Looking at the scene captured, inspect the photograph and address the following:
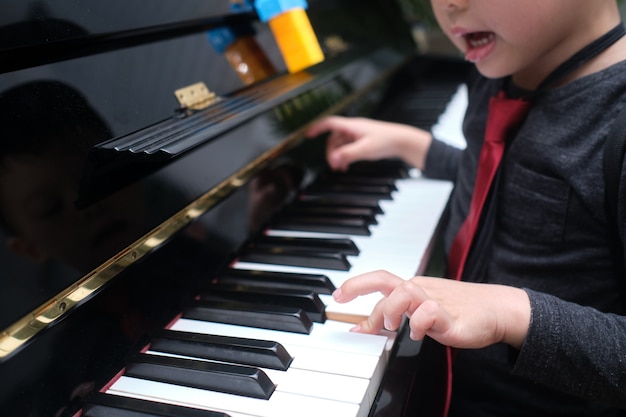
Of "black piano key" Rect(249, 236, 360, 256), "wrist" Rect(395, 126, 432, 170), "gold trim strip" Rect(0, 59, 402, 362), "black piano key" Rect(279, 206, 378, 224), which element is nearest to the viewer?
"gold trim strip" Rect(0, 59, 402, 362)

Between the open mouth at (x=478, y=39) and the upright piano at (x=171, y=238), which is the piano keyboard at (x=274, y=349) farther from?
the open mouth at (x=478, y=39)

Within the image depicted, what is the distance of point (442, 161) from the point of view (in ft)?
4.12

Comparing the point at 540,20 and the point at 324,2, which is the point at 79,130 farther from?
the point at 324,2

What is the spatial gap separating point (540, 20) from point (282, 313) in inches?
21.4

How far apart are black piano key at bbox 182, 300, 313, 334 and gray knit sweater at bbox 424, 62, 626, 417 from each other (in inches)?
11.8

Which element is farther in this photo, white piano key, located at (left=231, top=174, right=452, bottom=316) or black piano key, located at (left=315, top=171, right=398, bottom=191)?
black piano key, located at (left=315, top=171, right=398, bottom=191)

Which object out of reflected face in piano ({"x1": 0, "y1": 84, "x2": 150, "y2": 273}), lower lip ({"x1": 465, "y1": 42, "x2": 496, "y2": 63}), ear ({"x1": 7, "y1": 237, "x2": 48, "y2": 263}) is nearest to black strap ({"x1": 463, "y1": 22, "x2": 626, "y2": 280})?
lower lip ({"x1": 465, "y1": 42, "x2": 496, "y2": 63})

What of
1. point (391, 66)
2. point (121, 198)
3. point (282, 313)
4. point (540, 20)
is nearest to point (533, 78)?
point (540, 20)

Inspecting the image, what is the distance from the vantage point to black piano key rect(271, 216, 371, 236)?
1.00m

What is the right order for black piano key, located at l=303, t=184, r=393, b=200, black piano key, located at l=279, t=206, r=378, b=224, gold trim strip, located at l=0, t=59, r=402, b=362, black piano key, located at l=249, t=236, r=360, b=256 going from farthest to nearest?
black piano key, located at l=303, t=184, r=393, b=200, black piano key, located at l=279, t=206, r=378, b=224, black piano key, located at l=249, t=236, r=360, b=256, gold trim strip, located at l=0, t=59, r=402, b=362

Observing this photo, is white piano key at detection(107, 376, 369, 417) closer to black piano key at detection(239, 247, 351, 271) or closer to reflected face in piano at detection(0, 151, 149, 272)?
reflected face in piano at detection(0, 151, 149, 272)

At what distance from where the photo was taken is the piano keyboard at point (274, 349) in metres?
0.60

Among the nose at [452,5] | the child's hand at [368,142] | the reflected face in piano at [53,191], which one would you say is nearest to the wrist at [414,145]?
the child's hand at [368,142]

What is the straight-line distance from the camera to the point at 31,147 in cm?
65
